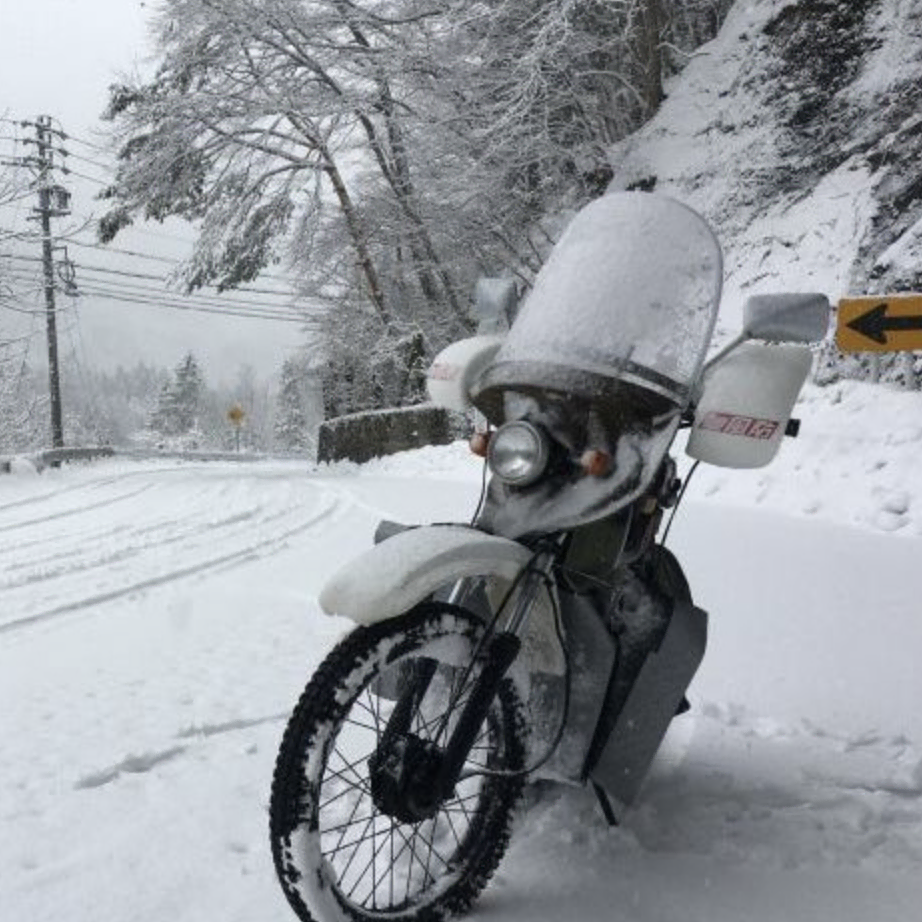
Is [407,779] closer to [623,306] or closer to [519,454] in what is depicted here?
[519,454]

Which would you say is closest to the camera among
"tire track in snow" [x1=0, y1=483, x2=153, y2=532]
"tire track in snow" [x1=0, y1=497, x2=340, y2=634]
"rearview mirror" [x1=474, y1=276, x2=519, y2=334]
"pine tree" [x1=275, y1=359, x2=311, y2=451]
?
"rearview mirror" [x1=474, y1=276, x2=519, y2=334]

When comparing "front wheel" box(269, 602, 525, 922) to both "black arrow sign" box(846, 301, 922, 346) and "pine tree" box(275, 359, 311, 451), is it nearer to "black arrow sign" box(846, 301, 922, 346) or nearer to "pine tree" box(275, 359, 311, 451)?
"black arrow sign" box(846, 301, 922, 346)

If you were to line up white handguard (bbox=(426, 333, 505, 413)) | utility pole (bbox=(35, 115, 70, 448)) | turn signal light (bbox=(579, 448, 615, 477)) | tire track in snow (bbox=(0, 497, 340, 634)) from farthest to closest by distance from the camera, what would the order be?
utility pole (bbox=(35, 115, 70, 448)), tire track in snow (bbox=(0, 497, 340, 634)), white handguard (bbox=(426, 333, 505, 413)), turn signal light (bbox=(579, 448, 615, 477))

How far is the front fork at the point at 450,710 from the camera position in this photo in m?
2.03

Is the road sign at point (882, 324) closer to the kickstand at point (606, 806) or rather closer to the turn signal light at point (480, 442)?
the turn signal light at point (480, 442)

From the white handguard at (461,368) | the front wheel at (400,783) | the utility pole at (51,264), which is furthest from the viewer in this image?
the utility pole at (51,264)

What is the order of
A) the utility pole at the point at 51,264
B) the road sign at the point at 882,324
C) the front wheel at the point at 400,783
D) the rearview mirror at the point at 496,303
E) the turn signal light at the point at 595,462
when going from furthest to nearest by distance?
1. the utility pole at the point at 51,264
2. the road sign at the point at 882,324
3. the rearview mirror at the point at 496,303
4. the turn signal light at the point at 595,462
5. the front wheel at the point at 400,783

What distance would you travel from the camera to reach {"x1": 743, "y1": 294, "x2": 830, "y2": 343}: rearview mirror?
2.47 metres

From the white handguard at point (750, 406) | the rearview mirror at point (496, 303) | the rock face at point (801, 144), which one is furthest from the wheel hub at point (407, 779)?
the rock face at point (801, 144)

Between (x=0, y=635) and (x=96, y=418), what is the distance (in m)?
119

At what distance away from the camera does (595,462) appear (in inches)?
88.8

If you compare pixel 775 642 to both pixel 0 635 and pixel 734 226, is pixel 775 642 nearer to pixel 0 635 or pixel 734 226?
pixel 0 635

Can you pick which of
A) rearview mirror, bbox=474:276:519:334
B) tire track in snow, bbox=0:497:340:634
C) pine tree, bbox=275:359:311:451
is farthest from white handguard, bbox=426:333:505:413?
pine tree, bbox=275:359:311:451

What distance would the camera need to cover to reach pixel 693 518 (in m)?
7.57
